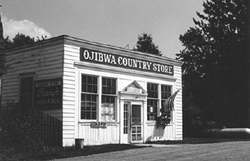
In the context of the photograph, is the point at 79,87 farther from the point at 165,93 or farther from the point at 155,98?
the point at 165,93

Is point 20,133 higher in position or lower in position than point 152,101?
lower

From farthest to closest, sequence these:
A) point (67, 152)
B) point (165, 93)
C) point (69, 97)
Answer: point (165, 93), point (69, 97), point (67, 152)

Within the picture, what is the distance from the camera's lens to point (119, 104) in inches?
747

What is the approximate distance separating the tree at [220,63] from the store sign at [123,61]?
1215cm

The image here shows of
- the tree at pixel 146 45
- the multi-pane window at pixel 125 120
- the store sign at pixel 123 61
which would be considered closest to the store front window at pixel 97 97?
the multi-pane window at pixel 125 120

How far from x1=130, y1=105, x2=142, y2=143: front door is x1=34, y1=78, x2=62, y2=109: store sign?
439 cm

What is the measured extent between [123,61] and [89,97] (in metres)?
2.91

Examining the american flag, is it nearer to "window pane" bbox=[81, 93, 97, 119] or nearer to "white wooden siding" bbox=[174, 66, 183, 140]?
"white wooden siding" bbox=[174, 66, 183, 140]

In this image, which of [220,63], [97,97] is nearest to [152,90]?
[97,97]

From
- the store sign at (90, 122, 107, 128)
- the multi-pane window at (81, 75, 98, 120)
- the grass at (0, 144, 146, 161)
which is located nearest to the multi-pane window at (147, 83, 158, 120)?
the store sign at (90, 122, 107, 128)

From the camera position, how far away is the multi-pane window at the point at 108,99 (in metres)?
Answer: 18.3

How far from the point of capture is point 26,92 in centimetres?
1839

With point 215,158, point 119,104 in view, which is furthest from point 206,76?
point 215,158

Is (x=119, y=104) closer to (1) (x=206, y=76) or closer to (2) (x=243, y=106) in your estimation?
(2) (x=243, y=106)
